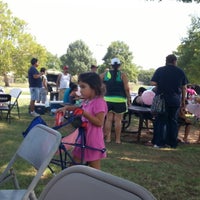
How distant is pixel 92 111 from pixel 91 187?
1973mm

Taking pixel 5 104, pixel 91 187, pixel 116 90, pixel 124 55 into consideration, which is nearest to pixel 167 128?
pixel 116 90

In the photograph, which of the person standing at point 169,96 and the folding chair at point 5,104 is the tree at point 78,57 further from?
the person standing at point 169,96

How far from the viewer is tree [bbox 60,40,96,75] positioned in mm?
80938

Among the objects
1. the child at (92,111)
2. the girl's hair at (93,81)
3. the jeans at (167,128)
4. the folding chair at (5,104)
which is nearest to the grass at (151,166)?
the jeans at (167,128)

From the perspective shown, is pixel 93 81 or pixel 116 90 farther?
pixel 116 90

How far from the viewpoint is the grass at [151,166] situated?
419cm

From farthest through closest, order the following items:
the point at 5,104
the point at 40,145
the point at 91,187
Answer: the point at 5,104
the point at 40,145
the point at 91,187

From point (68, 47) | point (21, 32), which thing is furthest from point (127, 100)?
point (68, 47)

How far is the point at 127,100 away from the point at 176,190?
312 centimetres

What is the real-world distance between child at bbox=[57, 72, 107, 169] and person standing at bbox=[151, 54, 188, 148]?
10.9 ft

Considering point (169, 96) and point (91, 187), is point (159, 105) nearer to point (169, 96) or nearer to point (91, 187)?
point (169, 96)

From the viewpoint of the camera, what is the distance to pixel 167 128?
679 centimetres

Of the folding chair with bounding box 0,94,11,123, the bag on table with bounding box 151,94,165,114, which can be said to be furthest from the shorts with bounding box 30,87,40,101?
the bag on table with bounding box 151,94,165,114

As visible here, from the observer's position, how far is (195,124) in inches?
442
